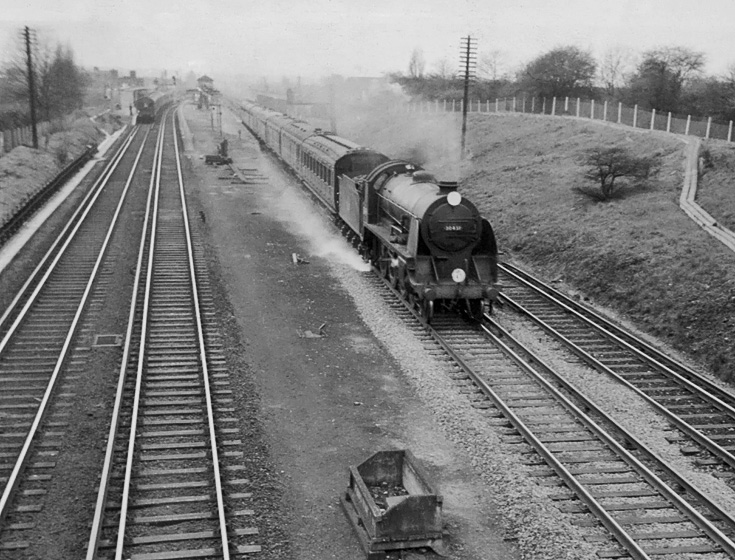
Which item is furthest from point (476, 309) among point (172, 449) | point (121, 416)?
point (121, 416)

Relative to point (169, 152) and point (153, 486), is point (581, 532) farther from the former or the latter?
point (169, 152)

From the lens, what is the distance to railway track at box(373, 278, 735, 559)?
8180 millimetres

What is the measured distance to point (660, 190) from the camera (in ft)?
77.2

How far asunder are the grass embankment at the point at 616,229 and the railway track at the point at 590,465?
3.84m

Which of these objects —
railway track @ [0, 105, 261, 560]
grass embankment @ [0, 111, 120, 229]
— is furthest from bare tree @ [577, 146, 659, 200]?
grass embankment @ [0, 111, 120, 229]

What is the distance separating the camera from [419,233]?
15.4m

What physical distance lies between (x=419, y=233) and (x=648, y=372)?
17.5 ft

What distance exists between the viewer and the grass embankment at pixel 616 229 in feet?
50.6

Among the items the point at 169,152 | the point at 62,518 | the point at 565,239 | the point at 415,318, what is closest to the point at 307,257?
the point at 415,318

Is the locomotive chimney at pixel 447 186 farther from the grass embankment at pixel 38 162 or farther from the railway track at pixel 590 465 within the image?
the grass embankment at pixel 38 162

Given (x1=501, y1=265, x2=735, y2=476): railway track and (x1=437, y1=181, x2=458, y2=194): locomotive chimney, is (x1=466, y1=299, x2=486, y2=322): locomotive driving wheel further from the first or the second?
(x1=437, y1=181, x2=458, y2=194): locomotive chimney

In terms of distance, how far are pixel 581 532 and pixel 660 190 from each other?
17840 mm

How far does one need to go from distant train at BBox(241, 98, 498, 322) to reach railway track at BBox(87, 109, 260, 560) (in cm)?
454

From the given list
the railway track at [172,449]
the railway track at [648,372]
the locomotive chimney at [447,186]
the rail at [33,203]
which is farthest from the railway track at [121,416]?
the railway track at [648,372]
